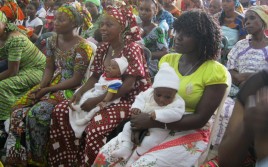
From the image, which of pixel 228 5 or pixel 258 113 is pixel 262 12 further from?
pixel 258 113

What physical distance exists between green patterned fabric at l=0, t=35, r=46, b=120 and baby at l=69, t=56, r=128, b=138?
1.09 metres

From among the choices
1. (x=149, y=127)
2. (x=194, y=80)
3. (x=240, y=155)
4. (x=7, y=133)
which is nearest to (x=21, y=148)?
(x=7, y=133)

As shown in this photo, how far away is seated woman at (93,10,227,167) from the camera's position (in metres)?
2.61

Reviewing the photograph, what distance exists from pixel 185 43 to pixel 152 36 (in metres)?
2.05

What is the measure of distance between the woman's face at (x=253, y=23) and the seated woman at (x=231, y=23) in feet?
3.80

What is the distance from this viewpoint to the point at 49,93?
4035 millimetres

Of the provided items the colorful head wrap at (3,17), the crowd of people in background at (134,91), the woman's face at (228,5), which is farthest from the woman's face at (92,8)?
the woman's face at (228,5)

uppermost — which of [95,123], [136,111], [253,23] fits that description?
[253,23]

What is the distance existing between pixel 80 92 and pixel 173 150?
4.58ft

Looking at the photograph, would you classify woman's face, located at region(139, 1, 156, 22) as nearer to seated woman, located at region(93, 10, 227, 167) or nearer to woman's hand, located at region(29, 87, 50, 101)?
woman's hand, located at region(29, 87, 50, 101)

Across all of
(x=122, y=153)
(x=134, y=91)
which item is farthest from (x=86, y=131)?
(x=122, y=153)

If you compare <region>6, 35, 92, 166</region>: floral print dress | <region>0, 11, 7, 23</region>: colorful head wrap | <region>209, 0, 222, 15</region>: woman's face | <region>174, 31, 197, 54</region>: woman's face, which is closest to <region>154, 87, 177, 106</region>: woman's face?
<region>174, 31, 197, 54</region>: woman's face

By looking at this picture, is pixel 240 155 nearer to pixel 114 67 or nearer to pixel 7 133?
pixel 114 67

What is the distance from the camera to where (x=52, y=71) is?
14.1 ft
